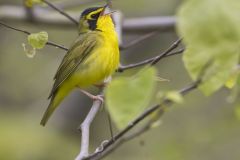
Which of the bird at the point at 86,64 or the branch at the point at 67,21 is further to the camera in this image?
the branch at the point at 67,21

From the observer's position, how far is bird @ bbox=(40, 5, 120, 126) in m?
5.41

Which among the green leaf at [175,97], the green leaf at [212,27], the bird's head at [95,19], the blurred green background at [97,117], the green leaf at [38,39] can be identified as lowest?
the blurred green background at [97,117]

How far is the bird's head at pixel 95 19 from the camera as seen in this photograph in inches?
230

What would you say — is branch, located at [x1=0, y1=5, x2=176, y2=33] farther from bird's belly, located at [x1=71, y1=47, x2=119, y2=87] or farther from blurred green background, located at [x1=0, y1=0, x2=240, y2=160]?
bird's belly, located at [x1=71, y1=47, x2=119, y2=87]

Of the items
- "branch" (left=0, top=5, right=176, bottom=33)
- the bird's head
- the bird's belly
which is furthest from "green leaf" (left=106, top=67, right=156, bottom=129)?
"branch" (left=0, top=5, right=176, bottom=33)

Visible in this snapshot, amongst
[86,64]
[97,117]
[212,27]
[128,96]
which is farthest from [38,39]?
[97,117]

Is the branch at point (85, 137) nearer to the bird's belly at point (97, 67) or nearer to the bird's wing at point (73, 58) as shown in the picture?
the bird's belly at point (97, 67)

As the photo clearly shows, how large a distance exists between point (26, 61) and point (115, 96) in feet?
26.3

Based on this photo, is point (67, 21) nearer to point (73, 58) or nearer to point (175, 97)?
point (73, 58)

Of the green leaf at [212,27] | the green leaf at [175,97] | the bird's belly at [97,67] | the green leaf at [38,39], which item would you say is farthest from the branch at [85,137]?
the green leaf at [212,27]

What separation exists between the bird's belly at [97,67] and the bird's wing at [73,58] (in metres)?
0.05

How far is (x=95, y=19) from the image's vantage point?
234 inches

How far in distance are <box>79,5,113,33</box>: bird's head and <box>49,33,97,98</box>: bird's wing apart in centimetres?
25

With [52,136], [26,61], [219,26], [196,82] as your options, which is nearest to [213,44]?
[219,26]
